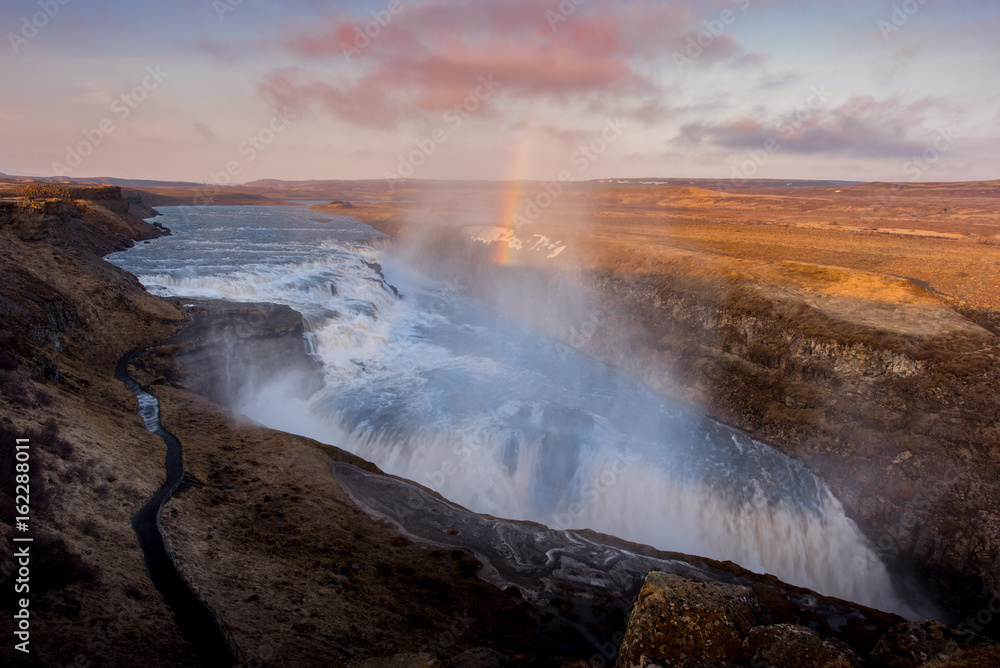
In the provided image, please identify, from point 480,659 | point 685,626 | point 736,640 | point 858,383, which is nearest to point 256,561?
point 480,659

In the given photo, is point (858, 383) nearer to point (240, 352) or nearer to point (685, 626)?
point (685, 626)

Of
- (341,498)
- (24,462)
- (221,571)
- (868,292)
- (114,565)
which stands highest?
(868,292)

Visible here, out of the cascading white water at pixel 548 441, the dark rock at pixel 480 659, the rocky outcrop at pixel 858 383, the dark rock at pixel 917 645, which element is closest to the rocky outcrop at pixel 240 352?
the cascading white water at pixel 548 441

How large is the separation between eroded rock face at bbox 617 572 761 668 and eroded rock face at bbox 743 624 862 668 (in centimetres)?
23

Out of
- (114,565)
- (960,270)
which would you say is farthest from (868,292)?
(114,565)

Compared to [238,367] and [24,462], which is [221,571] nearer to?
[24,462]

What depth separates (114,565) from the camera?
24.3 feet

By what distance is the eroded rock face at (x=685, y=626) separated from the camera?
6816mm

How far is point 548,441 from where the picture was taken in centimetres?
1877

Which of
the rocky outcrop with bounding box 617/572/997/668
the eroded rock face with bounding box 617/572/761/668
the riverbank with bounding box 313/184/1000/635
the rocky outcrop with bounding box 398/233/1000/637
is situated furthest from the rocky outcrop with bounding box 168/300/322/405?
the rocky outcrop with bounding box 617/572/997/668

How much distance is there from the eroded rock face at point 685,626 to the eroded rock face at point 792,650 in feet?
0.75

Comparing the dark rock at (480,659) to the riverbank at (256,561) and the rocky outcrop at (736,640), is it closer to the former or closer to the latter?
the riverbank at (256,561)

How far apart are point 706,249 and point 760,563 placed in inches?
982

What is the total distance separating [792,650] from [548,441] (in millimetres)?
12478
